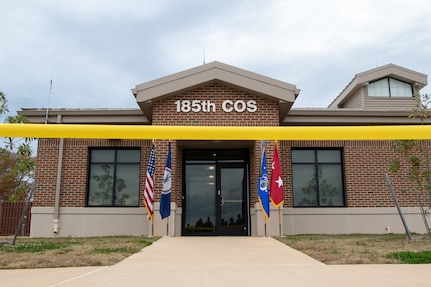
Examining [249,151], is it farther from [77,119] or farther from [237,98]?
[77,119]

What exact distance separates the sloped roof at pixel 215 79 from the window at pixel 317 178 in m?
2.76

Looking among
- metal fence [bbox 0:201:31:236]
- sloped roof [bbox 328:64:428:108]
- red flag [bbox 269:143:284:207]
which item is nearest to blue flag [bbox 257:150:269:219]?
red flag [bbox 269:143:284:207]

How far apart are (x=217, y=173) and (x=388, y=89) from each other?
1105 cm

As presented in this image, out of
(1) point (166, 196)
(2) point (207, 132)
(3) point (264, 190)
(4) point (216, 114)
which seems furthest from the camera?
(4) point (216, 114)

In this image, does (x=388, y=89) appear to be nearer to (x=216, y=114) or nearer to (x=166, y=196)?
(x=216, y=114)

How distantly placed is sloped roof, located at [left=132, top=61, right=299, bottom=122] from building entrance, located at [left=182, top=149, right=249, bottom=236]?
3074mm


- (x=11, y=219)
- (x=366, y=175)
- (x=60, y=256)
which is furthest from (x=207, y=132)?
(x=11, y=219)

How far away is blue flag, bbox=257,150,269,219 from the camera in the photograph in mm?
12164

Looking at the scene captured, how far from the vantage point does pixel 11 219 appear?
20.2 meters

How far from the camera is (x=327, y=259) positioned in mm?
6871

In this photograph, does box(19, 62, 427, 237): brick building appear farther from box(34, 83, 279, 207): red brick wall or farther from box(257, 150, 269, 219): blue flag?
box(257, 150, 269, 219): blue flag

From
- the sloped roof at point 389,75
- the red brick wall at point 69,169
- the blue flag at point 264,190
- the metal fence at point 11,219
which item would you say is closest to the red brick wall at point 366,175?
the blue flag at point 264,190

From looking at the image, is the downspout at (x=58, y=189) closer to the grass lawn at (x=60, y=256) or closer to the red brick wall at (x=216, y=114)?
the red brick wall at (x=216, y=114)

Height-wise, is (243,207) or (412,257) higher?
(243,207)
